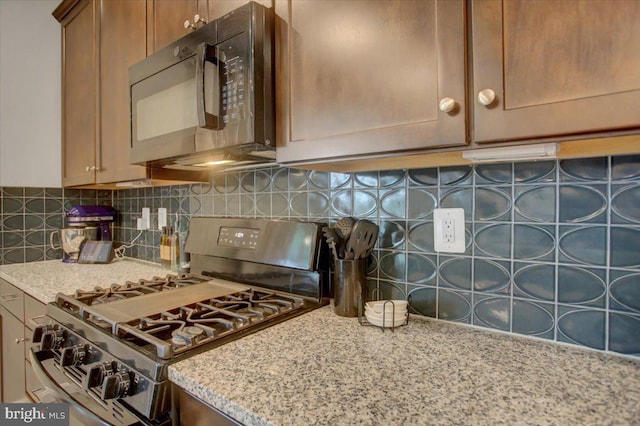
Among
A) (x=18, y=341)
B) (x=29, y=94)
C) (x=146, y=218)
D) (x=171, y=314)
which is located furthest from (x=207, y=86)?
(x=29, y=94)

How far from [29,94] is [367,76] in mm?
2207

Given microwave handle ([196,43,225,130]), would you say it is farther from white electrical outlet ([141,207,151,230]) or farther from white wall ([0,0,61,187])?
white wall ([0,0,61,187])

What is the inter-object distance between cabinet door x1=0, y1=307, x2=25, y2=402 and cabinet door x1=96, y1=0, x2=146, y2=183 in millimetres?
825

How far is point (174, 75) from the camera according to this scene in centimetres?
111

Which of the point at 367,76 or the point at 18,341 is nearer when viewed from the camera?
the point at 367,76

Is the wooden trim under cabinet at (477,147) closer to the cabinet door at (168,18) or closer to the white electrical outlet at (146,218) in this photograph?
the cabinet door at (168,18)

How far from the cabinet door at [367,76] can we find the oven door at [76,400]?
0.71 m

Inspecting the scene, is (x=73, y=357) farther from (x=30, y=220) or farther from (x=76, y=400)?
(x=30, y=220)

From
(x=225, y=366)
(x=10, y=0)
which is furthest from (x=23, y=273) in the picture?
(x=225, y=366)

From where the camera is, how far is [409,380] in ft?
2.13

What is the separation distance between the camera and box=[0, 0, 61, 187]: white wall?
6.25ft

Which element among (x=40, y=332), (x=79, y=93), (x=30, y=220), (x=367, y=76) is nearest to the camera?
(x=367, y=76)

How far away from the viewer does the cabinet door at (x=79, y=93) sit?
1.74m

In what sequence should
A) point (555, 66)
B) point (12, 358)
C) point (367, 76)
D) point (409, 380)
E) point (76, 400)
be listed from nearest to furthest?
point (555, 66), point (409, 380), point (367, 76), point (76, 400), point (12, 358)
